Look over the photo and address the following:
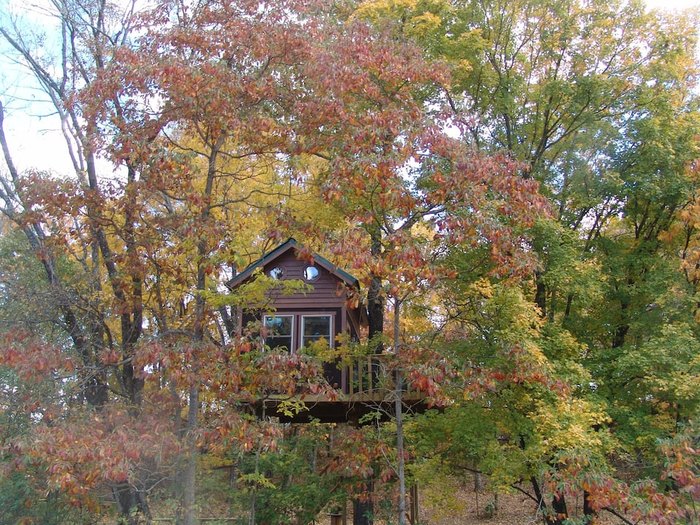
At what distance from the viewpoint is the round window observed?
620 inches

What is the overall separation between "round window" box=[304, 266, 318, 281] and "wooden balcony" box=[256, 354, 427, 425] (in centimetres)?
246

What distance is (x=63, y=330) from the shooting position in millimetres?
12734

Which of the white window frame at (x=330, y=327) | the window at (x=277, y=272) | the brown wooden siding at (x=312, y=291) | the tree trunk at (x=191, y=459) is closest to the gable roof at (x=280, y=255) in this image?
the brown wooden siding at (x=312, y=291)

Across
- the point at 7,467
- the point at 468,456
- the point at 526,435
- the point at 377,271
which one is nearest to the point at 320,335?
the point at 468,456

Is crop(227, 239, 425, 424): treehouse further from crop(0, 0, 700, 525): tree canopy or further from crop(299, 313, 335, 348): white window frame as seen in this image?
crop(0, 0, 700, 525): tree canopy

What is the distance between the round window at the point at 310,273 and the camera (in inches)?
620

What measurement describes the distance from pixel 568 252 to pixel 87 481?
10.3m

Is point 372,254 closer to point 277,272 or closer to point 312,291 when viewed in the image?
point 312,291

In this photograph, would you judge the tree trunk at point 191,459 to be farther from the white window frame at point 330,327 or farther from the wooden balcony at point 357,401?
the white window frame at point 330,327

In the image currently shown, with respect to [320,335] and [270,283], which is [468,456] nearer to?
[320,335]

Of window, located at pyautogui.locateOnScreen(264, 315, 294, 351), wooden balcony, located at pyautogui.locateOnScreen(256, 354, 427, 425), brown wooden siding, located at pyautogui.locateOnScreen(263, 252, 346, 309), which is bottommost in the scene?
wooden balcony, located at pyautogui.locateOnScreen(256, 354, 427, 425)

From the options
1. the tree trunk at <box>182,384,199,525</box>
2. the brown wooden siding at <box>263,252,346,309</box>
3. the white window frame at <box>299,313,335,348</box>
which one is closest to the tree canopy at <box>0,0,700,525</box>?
the tree trunk at <box>182,384,199,525</box>

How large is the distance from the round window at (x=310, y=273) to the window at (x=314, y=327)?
3.25 feet

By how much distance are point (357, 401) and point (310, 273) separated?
3.75 meters
